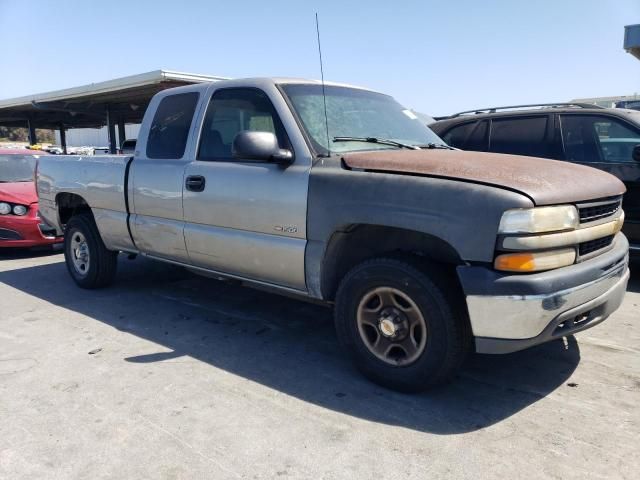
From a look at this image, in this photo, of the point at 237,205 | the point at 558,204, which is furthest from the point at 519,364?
the point at 237,205

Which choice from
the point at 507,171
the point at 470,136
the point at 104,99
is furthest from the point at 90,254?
the point at 104,99

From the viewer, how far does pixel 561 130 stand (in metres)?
6.04

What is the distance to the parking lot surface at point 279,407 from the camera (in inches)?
102

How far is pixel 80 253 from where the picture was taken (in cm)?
588

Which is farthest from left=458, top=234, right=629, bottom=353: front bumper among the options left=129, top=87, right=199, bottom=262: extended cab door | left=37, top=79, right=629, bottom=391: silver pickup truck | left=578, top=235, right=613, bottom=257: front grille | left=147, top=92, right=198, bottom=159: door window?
left=147, top=92, right=198, bottom=159: door window

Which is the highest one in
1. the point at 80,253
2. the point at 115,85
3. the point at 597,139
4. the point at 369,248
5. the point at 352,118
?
the point at 115,85

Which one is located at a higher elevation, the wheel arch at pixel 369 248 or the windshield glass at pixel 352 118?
the windshield glass at pixel 352 118

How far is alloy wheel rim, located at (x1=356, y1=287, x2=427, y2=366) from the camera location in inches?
125

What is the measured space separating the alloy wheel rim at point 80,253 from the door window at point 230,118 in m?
2.23

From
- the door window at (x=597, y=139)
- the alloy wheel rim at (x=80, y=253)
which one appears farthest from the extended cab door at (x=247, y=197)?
the door window at (x=597, y=139)

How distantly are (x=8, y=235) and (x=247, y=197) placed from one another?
5429 millimetres

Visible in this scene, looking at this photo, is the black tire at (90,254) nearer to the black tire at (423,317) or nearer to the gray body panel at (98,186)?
the gray body panel at (98,186)

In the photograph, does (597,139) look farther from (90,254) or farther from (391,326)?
(90,254)

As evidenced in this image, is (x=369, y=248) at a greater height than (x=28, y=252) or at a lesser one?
greater
